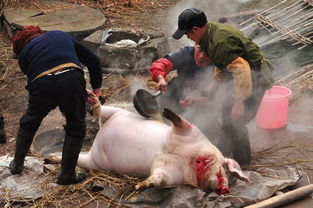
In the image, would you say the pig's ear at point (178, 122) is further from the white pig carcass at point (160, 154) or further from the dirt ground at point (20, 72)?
the dirt ground at point (20, 72)

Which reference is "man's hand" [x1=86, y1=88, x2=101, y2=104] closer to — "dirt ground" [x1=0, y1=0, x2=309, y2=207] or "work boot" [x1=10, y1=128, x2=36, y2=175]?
"work boot" [x1=10, y1=128, x2=36, y2=175]

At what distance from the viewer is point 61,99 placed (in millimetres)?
4074

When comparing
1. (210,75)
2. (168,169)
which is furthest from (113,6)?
(168,169)

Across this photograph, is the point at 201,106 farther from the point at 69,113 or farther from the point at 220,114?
the point at 69,113

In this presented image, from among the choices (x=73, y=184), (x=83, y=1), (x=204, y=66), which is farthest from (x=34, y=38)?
(x=83, y=1)

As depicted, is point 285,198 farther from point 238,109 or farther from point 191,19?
point 191,19

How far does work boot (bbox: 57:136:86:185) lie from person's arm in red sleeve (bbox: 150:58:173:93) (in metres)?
0.96

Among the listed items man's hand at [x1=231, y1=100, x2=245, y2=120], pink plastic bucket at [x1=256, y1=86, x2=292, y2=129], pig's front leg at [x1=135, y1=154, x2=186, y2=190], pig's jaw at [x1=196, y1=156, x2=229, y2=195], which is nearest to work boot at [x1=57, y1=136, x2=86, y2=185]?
pig's front leg at [x1=135, y1=154, x2=186, y2=190]

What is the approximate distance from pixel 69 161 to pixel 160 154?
0.87 meters

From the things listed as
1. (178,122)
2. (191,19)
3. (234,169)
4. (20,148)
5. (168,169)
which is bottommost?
(20,148)

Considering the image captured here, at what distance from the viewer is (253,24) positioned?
26.1 ft

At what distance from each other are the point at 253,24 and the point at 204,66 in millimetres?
3253

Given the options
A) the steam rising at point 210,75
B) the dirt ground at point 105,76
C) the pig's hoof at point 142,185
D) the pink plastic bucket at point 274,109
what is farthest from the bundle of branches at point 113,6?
the pig's hoof at point 142,185

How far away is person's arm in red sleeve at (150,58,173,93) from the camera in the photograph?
4.59 metres
